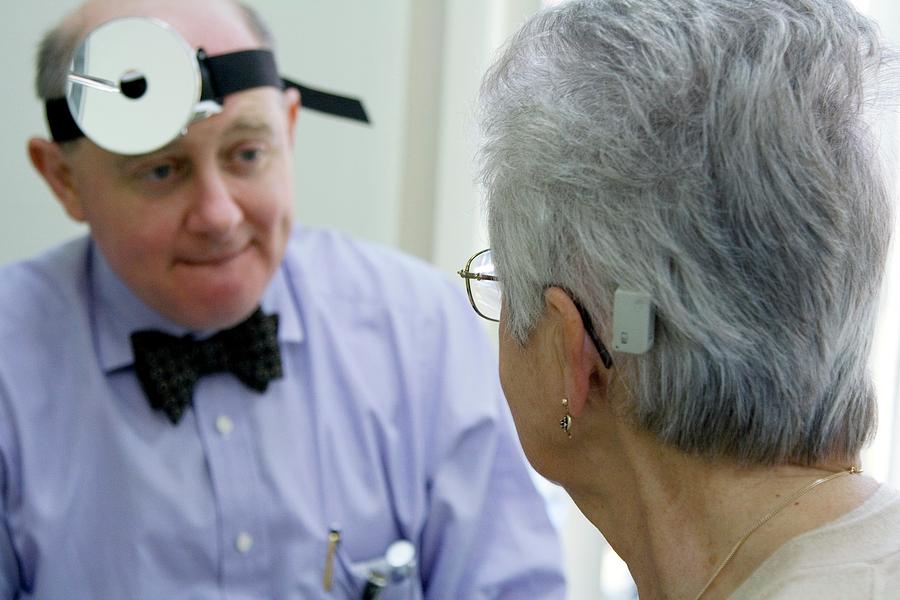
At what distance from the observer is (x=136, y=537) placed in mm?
1460

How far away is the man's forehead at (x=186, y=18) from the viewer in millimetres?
1516

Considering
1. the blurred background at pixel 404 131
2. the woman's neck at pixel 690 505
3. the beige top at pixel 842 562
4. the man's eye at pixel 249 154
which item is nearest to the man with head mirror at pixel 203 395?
the man's eye at pixel 249 154

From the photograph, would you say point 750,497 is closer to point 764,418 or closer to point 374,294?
point 764,418

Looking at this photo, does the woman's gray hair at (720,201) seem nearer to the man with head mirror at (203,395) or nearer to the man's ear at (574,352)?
the man's ear at (574,352)

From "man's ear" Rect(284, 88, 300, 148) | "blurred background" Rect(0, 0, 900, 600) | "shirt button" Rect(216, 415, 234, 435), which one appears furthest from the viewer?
"blurred background" Rect(0, 0, 900, 600)

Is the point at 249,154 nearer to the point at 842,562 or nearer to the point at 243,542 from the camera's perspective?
the point at 243,542

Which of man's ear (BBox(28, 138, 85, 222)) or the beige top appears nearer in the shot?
the beige top

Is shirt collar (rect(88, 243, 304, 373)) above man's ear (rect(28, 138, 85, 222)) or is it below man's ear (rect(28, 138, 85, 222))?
A: below

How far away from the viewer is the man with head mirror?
1454 mm

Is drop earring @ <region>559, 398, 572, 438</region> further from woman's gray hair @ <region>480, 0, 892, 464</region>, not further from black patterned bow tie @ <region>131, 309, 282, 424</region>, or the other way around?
black patterned bow tie @ <region>131, 309, 282, 424</region>

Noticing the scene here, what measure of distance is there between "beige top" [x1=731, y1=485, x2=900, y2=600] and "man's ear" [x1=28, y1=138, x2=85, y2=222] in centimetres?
112

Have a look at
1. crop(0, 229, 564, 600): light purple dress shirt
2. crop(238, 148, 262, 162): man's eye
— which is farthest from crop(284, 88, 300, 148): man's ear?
crop(0, 229, 564, 600): light purple dress shirt

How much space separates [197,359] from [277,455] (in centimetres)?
18

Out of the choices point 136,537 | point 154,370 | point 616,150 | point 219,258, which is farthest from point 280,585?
point 616,150
